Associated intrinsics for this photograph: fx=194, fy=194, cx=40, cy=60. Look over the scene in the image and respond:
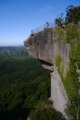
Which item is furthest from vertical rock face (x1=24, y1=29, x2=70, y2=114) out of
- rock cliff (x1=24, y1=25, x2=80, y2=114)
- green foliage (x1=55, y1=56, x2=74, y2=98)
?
green foliage (x1=55, y1=56, x2=74, y2=98)

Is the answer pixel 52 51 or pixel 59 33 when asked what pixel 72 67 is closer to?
pixel 59 33

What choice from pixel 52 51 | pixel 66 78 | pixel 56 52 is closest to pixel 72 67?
pixel 66 78

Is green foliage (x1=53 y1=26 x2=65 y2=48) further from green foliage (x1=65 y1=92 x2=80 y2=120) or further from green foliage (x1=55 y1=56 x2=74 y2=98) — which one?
green foliage (x1=65 y1=92 x2=80 y2=120)

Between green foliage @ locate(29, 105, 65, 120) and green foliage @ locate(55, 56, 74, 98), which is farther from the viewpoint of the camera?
green foliage @ locate(29, 105, 65, 120)

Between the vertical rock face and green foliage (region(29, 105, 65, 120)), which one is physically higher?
the vertical rock face

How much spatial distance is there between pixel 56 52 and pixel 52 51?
1.09m

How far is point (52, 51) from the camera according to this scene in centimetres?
2473

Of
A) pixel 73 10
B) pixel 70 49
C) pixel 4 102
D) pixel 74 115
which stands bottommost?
pixel 4 102

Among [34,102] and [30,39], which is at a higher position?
[30,39]

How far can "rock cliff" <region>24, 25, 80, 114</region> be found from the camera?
71.1 feet

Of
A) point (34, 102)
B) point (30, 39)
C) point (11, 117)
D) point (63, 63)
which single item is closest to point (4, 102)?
point (34, 102)

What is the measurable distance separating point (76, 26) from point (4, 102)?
149ft

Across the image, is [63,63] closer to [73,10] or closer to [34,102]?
[73,10]

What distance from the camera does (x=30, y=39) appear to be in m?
27.0
